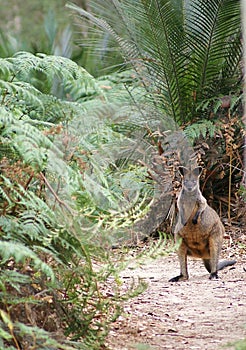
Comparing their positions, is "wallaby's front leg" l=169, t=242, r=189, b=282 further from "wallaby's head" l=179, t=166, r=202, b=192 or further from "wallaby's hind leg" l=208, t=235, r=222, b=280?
"wallaby's head" l=179, t=166, r=202, b=192

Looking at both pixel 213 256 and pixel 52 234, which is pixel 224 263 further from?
pixel 52 234

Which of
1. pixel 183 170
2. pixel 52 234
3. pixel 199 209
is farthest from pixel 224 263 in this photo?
pixel 52 234

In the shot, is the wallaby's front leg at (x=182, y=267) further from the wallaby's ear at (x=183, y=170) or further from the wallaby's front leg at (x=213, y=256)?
the wallaby's ear at (x=183, y=170)

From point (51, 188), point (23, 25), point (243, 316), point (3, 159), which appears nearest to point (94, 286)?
point (51, 188)

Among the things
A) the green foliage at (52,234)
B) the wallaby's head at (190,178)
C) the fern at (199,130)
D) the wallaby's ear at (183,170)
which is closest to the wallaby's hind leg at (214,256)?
the wallaby's head at (190,178)

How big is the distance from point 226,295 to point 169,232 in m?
2.39

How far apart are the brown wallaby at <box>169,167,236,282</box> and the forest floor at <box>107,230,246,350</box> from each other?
0.49 feet

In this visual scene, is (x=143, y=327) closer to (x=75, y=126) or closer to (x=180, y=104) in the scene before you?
(x=75, y=126)

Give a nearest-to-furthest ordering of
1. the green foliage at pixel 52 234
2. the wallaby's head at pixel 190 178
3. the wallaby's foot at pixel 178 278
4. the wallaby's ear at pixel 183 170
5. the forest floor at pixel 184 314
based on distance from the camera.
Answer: the green foliage at pixel 52 234
the forest floor at pixel 184 314
the wallaby's foot at pixel 178 278
the wallaby's head at pixel 190 178
the wallaby's ear at pixel 183 170

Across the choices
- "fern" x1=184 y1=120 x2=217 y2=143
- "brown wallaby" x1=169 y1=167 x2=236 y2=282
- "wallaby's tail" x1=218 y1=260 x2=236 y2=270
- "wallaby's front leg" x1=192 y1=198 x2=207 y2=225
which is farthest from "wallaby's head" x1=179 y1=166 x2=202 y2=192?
"wallaby's tail" x1=218 y1=260 x2=236 y2=270

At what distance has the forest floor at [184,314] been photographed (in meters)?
3.52

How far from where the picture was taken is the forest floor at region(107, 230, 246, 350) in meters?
3.52

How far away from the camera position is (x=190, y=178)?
6.05 meters

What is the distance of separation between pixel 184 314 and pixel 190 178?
207 cm
